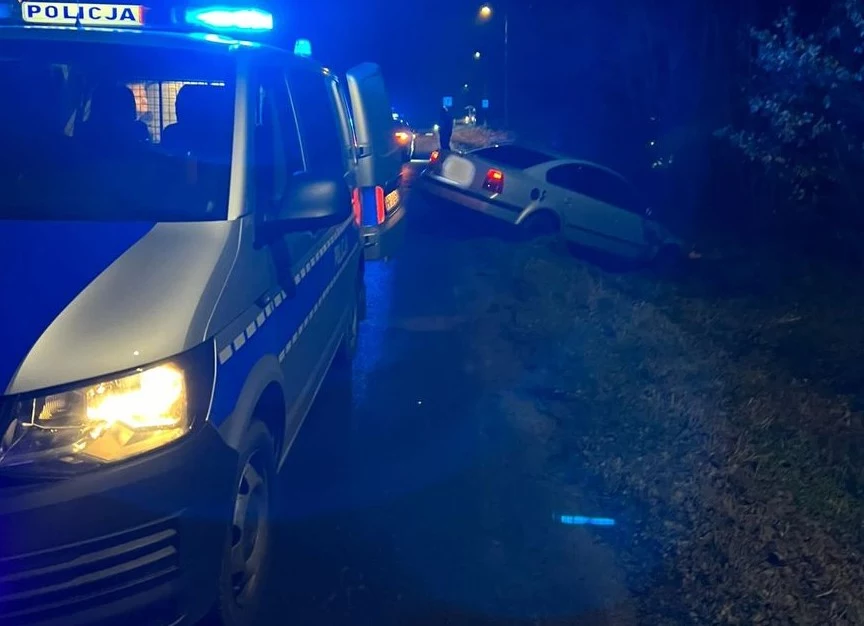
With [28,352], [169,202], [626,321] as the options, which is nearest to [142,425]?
[28,352]

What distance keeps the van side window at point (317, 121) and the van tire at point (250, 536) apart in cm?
166

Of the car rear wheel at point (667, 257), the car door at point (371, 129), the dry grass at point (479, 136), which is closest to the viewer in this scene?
the car door at point (371, 129)

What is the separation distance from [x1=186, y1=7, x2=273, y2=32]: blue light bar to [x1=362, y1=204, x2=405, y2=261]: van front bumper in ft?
10.6

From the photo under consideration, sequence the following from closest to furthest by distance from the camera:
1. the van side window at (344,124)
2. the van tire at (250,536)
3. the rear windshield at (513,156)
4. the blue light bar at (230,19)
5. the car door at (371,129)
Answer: the van tire at (250,536) → the blue light bar at (230,19) → the van side window at (344,124) → the car door at (371,129) → the rear windshield at (513,156)

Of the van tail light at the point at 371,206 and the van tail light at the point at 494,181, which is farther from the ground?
the van tail light at the point at 371,206

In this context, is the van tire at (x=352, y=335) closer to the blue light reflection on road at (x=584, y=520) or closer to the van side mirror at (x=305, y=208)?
the blue light reflection on road at (x=584, y=520)

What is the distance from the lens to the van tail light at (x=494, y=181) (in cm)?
1227

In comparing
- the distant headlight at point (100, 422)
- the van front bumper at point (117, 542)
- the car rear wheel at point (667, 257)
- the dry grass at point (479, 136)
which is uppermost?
the distant headlight at point (100, 422)

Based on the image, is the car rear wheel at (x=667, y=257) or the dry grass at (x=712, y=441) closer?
the dry grass at (x=712, y=441)

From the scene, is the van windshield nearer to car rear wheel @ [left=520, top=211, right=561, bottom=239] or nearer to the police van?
the police van

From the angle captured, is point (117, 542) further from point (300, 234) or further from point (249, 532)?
point (300, 234)

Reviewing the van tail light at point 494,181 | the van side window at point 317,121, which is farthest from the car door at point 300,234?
the van tail light at point 494,181

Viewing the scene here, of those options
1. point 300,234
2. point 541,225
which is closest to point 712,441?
→ point 300,234

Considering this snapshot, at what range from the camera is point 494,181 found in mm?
12320
